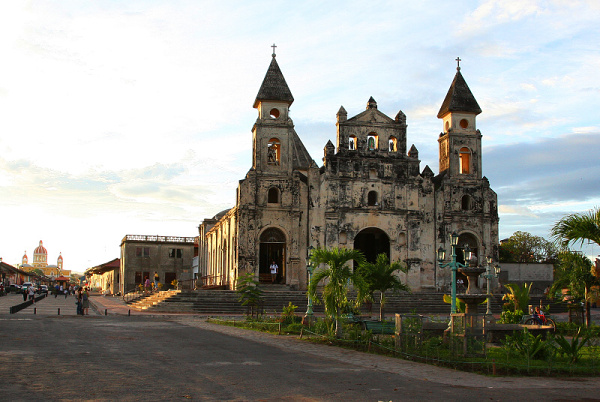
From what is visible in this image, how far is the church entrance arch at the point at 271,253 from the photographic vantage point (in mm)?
42031

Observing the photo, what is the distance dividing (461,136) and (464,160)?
2.15m

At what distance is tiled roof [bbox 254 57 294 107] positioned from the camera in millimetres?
42312

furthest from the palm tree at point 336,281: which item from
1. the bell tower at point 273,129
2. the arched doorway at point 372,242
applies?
the arched doorway at point 372,242

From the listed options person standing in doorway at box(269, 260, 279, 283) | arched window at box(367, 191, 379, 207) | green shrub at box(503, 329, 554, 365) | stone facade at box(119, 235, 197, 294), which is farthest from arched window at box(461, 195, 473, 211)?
green shrub at box(503, 329, 554, 365)

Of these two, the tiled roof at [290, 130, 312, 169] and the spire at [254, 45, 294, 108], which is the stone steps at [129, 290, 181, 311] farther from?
the tiled roof at [290, 130, 312, 169]

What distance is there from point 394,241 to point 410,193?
3.70 metres

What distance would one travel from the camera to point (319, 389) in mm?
10227

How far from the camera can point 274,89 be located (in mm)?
42625

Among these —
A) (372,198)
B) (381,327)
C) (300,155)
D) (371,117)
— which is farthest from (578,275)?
(300,155)

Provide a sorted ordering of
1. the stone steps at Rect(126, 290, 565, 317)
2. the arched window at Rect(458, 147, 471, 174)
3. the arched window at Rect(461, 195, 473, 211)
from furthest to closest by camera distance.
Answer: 1. the arched window at Rect(458, 147, 471, 174)
2. the arched window at Rect(461, 195, 473, 211)
3. the stone steps at Rect(126, 290, 565, 317)

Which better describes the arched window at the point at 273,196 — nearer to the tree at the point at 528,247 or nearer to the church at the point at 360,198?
the church at the point at 360,198

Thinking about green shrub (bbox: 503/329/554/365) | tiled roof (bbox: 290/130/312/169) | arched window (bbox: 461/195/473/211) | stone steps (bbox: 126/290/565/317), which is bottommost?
stone steps (bbox: 126/290/565/317)

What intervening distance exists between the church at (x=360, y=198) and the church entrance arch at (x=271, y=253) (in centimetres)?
7

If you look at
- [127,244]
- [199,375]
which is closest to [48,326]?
[199,375]
